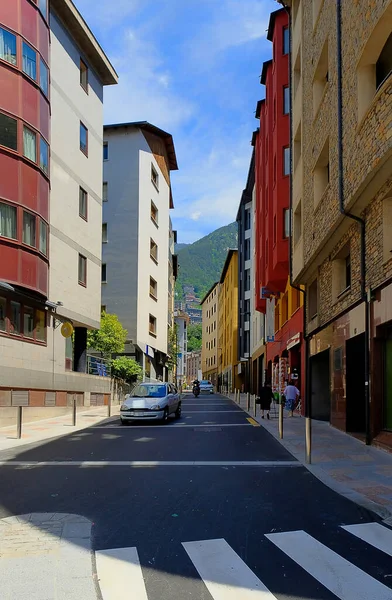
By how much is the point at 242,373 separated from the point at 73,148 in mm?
41520

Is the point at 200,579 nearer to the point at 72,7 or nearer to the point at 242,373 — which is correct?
the point at 72,7

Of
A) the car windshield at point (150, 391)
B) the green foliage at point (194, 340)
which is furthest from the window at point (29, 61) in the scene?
the green foliage at point (194, 340)

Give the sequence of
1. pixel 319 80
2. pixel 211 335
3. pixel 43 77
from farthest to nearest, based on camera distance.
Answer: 1. pixel 211 335
2. pixel 43 77
3. pixel 319 80

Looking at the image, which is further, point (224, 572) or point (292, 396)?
point (292, 396)

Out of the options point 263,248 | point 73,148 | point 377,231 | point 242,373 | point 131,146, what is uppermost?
point 131,146

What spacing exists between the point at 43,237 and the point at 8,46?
6593 mm

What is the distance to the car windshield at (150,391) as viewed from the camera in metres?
20.0

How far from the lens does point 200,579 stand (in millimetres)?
4242

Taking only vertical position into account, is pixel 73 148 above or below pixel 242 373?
above

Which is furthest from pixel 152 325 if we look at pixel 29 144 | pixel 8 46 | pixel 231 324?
pixel 231 324

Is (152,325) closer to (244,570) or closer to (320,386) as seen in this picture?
(320,386)

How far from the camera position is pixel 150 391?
20266 mm

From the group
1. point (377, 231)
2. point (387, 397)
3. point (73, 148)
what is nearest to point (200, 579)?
point (387, 397)

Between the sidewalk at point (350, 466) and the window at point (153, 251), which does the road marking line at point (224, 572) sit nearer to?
the sidewalk at point (350, 466)
